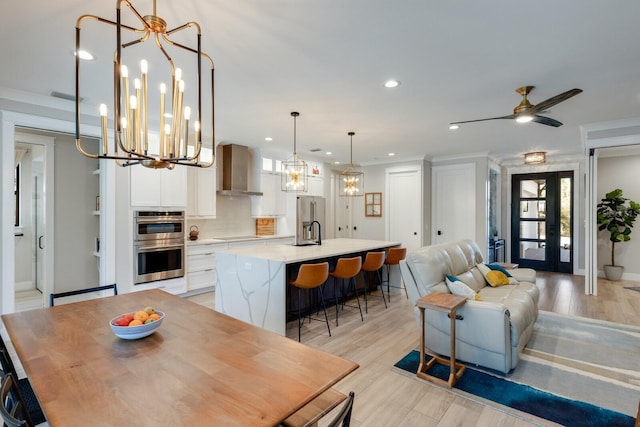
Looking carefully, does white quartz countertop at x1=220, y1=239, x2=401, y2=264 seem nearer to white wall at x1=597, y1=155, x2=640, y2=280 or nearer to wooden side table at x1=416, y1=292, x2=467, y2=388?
wooden side table at x1=416, y1=292, x2=467, y2=388

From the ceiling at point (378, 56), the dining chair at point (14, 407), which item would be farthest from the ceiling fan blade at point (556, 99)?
the dining chair at point (14, 407)

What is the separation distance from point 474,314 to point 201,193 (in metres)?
4.47

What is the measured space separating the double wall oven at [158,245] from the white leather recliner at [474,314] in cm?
341

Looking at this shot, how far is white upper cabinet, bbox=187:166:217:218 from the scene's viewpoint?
17.6 ft

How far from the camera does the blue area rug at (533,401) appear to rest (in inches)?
83.4

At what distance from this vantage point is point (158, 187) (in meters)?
4.71

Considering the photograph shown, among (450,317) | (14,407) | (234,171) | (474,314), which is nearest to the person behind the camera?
(14,407)

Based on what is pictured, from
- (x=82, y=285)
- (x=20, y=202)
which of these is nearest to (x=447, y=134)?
(x=82, y=285)

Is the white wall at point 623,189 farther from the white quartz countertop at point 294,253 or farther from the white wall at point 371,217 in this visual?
the white quartz countertop at point 294,253

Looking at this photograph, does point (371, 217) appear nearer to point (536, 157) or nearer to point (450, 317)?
point (536, 157)

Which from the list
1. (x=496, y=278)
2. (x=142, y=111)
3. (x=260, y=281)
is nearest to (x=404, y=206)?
(x=496, y=278)

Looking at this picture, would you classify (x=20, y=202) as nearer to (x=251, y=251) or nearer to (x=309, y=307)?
(x=251, y=251)

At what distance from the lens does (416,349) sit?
10.5ft

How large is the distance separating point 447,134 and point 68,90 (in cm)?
508
